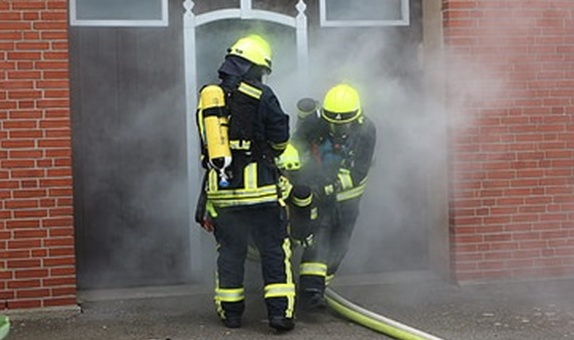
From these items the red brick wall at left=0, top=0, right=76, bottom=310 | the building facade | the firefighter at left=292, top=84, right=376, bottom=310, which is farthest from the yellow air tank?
the building facade

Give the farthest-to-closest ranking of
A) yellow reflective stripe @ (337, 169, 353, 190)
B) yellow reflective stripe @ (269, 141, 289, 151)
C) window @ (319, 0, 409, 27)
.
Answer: window @ (319, 0, 409, 27) < yellow reflective stripe @ (337, 169, 353, 190) < yellow reflective stripe @ (269, 141, 289, 151)

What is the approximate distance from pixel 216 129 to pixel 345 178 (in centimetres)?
117

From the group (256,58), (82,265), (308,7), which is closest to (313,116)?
(256,58)

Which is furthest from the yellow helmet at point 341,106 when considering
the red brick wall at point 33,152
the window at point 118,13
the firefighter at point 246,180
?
the red brick wall at point 33,152

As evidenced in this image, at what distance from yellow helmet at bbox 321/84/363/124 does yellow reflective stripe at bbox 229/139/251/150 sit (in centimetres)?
81

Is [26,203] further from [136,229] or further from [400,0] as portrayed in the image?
[400,0]

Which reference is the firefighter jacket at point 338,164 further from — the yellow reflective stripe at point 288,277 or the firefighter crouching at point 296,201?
the yellow reflective stripe at point 288,277

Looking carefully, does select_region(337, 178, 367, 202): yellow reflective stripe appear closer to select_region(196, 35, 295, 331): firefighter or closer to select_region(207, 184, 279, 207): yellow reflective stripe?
select_region(196, 35, 295, 331): firefighter

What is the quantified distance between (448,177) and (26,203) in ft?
10.6

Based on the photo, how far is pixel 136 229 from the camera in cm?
619

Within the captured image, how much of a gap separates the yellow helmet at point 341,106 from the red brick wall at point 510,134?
3.65 ft

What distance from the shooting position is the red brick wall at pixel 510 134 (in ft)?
19.9

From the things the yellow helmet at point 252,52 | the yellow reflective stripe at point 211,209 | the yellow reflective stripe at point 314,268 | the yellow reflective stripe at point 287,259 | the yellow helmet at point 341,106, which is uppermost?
the yellow helmet at point 252,52

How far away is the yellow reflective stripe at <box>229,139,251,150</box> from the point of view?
15.7 feet
